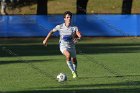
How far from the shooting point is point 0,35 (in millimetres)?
48219

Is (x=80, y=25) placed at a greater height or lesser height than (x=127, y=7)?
lesser

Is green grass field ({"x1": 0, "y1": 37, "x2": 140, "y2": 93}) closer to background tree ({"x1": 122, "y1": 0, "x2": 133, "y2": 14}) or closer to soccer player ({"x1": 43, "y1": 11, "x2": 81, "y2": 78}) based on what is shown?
soccer player ({"x1": 43, "y1": 11, "x2": 81, "y2": 78})

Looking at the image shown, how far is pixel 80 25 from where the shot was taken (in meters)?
48.9

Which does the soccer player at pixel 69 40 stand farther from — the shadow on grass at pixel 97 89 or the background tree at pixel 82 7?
the background tree at pixel 82 7

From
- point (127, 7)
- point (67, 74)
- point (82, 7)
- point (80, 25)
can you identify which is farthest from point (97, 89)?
point (82, 7)

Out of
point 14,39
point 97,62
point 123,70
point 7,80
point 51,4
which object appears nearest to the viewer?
point 7,80

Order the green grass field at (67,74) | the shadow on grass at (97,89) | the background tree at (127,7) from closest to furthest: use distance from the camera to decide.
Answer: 1. the shadow on grass at (97,89)
2. the green grass field at (67,74)
3. the background tree at (127,7)

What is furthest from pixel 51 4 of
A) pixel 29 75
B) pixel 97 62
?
pixel 29 75

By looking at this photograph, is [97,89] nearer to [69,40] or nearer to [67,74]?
[69,40]

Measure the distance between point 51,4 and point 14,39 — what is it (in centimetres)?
3152

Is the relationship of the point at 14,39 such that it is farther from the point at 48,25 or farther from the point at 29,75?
the point at 29,75

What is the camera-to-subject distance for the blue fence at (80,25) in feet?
158

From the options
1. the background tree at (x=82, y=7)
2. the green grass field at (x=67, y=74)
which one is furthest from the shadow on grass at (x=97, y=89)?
the background tree at (x=82, y=7)

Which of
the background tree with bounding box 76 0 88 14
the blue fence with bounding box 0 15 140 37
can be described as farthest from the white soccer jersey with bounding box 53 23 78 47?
the background tree with bounding box 76 0 88 14
